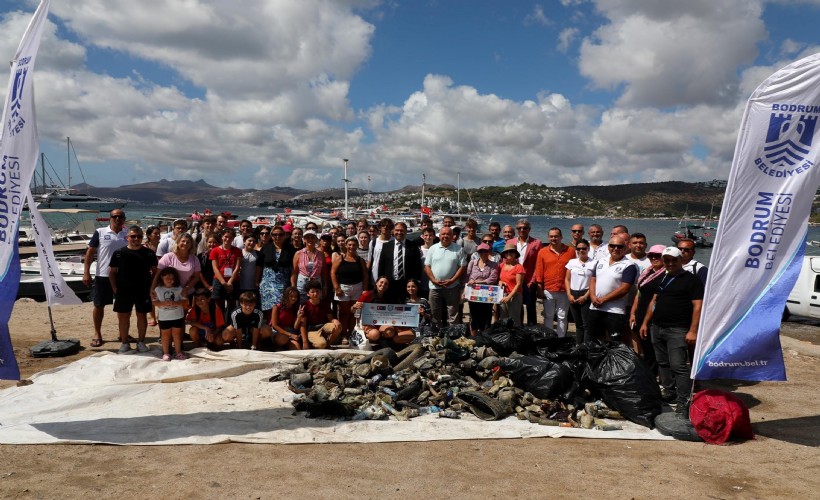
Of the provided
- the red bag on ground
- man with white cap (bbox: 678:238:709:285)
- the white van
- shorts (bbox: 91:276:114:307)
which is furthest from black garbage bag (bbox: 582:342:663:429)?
the white van

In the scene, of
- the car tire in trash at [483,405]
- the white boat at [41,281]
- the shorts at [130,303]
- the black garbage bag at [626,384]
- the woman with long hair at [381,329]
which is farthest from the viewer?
the white boat at [41,281]

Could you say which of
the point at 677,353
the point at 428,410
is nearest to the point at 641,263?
the point at 677,353

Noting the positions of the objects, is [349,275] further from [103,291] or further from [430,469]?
[430,469]

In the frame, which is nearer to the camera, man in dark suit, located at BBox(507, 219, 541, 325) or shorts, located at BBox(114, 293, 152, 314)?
shorts, located at BBox(114, 293, 152, 314)

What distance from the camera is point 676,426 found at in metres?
4.86

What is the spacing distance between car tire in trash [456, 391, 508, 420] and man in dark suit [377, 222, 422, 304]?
260 centimetres

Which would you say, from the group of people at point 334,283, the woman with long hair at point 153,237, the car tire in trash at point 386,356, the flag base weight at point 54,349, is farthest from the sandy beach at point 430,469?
the woman with long hair at point 153,237

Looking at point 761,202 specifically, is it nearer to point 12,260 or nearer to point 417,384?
point 417,384

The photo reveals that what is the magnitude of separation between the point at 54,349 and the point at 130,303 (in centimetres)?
134

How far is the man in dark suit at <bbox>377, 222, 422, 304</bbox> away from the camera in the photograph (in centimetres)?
783

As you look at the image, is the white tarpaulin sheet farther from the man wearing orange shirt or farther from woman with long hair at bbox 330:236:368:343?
the man wearing orange shirt

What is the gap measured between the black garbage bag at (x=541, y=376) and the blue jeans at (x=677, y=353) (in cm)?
106

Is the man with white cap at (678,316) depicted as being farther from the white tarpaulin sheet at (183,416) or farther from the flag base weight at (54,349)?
the flag base weight at (54,349)

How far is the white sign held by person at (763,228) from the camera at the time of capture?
444cm
